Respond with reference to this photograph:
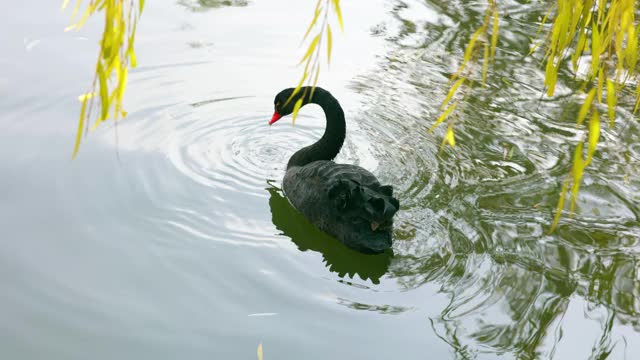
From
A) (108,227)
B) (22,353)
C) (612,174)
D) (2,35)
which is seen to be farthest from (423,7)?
(22,353)

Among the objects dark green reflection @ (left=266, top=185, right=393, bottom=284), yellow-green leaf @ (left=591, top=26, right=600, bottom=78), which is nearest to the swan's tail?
dark green reflection @ (left=266, top=185, right=393, bottom=284)

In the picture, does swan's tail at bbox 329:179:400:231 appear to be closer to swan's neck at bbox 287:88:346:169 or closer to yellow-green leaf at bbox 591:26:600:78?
swan's neck at bbox 287:88:346:169

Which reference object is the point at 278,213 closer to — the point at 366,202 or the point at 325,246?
the point at 325,246

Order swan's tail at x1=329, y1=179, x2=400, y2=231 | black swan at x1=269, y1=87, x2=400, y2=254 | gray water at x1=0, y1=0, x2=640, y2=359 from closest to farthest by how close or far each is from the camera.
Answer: gray water at x1=0, y1=0, x2=640, y2=359
swan's tail at x1=329, y1=179, x2=400, y2=231
black swan at x1=269, y1=87, x2=400, y2=254

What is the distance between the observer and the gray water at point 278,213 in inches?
143

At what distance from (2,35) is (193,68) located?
1.48m

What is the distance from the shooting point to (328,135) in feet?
16.4

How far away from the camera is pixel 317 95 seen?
5035mm

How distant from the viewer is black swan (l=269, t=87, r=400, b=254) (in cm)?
412

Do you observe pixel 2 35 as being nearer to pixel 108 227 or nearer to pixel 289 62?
pixel 289 62

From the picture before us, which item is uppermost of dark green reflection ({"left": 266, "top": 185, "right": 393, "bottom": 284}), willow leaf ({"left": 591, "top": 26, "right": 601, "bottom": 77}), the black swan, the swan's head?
willow leaf ({"left": 591, "top": 26, "right": 601, "bottom": 77})

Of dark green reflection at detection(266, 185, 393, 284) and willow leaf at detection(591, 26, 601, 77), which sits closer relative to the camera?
willow leaf at detection(591, 26, 601, 77)

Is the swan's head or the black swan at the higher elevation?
the swan's head

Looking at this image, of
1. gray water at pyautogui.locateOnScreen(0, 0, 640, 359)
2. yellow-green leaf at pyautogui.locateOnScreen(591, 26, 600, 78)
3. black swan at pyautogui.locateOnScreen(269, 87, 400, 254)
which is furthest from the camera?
black swan at pyautogui.locateOnScreen(269, 87, 400, 254)
